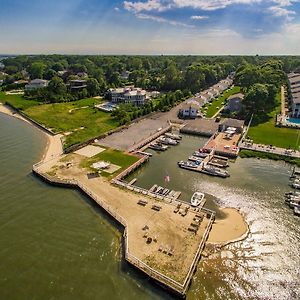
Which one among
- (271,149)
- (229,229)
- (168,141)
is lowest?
(229,229)

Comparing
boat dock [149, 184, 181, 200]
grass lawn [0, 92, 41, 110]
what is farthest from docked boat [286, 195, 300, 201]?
grass lawn [0, 92, 41, 110]

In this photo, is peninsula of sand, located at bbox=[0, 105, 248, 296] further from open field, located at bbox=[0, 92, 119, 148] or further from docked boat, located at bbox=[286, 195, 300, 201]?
open field, located at bbox=[0, 92, 119, 148]

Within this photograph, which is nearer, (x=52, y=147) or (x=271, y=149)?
(x=271, y=149)

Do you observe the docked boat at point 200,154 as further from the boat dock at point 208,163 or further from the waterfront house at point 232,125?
the waterfront house at point 232,125

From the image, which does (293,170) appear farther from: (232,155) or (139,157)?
(139,157)

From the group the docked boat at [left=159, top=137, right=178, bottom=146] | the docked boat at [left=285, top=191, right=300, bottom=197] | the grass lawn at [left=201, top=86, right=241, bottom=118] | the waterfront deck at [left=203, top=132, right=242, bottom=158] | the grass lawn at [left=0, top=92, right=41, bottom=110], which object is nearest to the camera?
the docked boat at [left=285, top=191, right=300, bottom=197]

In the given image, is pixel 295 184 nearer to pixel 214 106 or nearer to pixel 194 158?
pixel 194 158

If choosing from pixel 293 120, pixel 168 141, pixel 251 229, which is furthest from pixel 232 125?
pixel 251 229

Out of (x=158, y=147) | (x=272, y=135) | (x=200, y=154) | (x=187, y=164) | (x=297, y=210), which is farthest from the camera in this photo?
(x=272, y=135)
